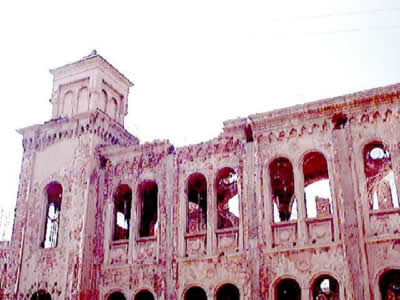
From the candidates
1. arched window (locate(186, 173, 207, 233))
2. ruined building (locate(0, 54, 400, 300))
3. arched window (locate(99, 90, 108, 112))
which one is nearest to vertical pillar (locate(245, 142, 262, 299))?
ruined building (locate(0, 54, 400, 300))

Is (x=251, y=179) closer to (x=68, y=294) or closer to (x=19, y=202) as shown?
(x=68, y=294)

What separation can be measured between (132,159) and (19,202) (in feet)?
17.2

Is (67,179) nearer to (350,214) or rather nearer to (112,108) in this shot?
(112,108)

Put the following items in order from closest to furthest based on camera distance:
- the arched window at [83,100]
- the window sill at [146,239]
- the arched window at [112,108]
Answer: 1. the window sill at [146,239]
2. the arched window at [83,100]
3. the arched window at [112,108]

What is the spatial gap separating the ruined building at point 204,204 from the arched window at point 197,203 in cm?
10

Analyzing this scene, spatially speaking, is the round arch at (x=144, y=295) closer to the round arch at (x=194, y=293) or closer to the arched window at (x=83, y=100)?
the round arch at (x=194, y=293)

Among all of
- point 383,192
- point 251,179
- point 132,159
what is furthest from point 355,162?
point 132,159

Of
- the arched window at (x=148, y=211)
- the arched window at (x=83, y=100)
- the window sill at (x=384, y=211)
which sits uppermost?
the arched window at (x=83, y=100)

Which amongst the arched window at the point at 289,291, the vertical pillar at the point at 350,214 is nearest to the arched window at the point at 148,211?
the arched window at the point at 289,291

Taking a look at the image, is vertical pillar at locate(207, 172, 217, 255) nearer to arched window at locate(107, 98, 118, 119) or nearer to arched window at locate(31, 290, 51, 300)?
arched window at locate(107, 98, 118, 119)

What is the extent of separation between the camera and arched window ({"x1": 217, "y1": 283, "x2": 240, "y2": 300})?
17812mm

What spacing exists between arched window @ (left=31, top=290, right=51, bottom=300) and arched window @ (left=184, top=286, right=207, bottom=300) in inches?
228

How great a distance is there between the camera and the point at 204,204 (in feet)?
74.4

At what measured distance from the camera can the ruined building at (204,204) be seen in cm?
1616
